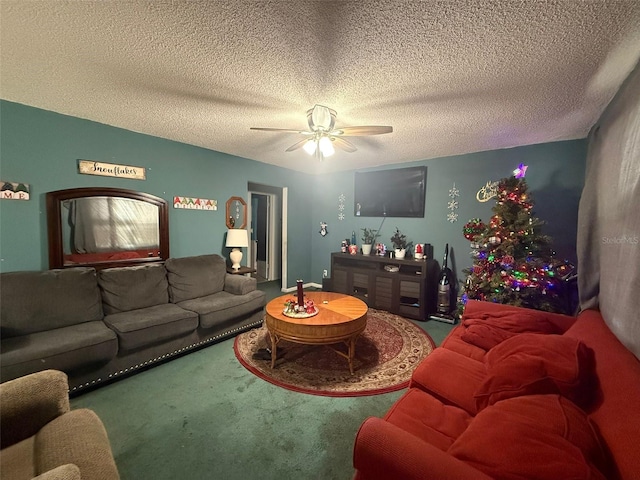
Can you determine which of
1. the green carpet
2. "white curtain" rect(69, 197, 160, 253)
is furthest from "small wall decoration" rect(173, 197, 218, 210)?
the green carpet

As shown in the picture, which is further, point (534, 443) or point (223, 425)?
point (223, 425)

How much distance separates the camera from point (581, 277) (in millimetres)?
2043

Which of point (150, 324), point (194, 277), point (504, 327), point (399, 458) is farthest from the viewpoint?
point (194, 277)

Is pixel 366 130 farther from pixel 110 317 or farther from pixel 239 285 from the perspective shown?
pixel 110 317

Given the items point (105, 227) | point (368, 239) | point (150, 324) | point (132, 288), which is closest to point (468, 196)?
point (368, 239)

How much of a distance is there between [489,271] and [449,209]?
1308 mm

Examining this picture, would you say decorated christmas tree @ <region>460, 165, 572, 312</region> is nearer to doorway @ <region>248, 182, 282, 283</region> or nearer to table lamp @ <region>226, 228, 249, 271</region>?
table lamp @ <region>226, 228, 249, 271</region>

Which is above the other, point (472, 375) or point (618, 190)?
point (618, 190)

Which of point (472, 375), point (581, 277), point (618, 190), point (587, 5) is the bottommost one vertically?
point (472, 375)

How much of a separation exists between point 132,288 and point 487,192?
14.3 feet

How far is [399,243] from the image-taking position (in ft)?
13.6

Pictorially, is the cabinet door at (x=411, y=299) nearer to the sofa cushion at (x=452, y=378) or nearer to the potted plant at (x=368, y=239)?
the potted plant at (x=368, y=239)

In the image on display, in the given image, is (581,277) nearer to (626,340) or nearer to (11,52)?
(626,340)

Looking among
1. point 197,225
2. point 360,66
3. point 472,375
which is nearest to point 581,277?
point 472,375
